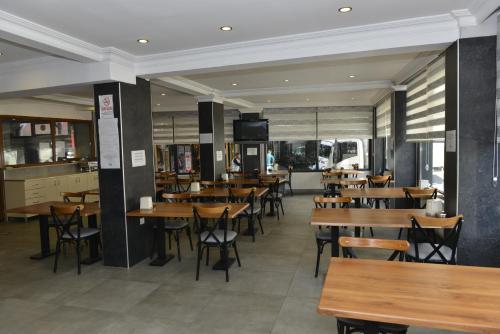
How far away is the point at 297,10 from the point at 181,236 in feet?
14.2

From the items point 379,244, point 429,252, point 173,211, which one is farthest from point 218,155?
point 379,244

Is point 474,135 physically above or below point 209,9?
below

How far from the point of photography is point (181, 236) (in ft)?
20.1

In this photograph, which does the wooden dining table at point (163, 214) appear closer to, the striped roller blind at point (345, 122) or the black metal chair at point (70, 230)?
the black metal chair at point (70, 230)

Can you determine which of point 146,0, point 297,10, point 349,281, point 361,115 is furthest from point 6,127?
point 361,115

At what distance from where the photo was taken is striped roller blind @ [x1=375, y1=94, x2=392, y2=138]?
789 cm

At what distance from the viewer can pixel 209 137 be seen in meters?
7.79

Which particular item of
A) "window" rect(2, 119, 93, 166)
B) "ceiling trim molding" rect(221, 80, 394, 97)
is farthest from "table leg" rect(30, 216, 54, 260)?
"ceiling trim molding" rect(221, 80, 394, 97)

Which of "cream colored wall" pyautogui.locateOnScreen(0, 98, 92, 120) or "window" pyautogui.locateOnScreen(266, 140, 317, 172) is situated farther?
"window" pyautogui.locateOnScreen(266, 140, 317, 172)

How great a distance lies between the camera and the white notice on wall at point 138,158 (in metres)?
4.71

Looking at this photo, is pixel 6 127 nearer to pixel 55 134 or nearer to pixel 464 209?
pixel 55 134

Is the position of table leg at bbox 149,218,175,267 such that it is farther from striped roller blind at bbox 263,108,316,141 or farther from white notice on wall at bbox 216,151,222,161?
striped roller blind at bbox 263,108,316,141

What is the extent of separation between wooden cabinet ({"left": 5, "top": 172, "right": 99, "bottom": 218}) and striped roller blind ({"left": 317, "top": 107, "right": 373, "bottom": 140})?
7.04m

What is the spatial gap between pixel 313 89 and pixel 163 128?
604 cm
